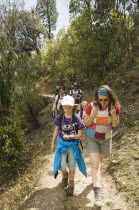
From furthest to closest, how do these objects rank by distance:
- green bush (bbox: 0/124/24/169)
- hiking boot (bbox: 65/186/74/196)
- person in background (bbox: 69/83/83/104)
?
1. person in background (bbox: 69/83/83/104)
2. green bush (bbox: 0/124/24/169)
3. hiking boot (bbox: 65/186/74/196)

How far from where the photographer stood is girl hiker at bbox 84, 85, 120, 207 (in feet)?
10.3

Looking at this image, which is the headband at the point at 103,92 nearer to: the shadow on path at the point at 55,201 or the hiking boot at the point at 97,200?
the hiking boot at the point at 97,200

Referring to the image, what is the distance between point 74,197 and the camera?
12.2ft

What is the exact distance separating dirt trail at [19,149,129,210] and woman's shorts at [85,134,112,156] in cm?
89

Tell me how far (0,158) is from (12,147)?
455 millimetres

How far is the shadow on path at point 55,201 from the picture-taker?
11.6 feet

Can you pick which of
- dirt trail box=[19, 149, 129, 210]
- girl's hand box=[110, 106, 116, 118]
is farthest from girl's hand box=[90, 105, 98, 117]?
dirt trail box=[19, 149, 129, 210]

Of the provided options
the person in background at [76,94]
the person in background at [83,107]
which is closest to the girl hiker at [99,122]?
the person in background at [83,107]

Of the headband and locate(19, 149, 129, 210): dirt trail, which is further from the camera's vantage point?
locate(19, 149, 129, 210): dirt trail

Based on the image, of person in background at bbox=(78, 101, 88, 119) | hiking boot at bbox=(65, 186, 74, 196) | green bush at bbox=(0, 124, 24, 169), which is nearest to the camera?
hiking boot at bbox=(65, 186, 74, 196)

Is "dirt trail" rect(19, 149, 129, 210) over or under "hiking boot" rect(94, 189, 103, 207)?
under

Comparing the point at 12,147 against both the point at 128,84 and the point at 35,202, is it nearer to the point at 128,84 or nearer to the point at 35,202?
the point at 35,202

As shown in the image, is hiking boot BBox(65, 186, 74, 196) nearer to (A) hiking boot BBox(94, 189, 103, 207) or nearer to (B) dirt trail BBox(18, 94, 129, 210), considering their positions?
(B) dirt trail BBox(18, 94, 129, 210)

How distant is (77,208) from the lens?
3451 millimetres
